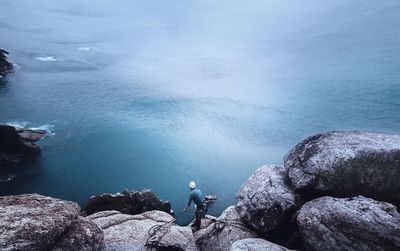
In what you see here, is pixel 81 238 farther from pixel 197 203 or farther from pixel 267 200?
pixel 267 200

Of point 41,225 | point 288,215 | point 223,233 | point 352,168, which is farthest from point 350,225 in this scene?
point 41,225

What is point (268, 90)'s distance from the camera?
119500 mm

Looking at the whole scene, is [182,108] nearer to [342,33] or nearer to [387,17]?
[342,33]

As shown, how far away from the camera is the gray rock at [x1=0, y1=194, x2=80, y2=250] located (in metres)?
11.2

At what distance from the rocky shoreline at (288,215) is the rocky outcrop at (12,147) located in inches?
1562

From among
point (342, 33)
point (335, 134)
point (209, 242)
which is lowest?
point (209, 242)

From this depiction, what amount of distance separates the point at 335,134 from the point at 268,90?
10534cm

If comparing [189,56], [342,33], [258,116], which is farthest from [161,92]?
[342,33]

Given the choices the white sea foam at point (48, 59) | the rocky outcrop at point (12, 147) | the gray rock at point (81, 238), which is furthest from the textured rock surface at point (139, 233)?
the white sea foam at point (48, 59)

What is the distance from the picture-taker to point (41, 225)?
12.2m

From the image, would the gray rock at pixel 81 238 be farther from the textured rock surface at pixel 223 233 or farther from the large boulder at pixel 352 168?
the large boulder at pixel 352 168

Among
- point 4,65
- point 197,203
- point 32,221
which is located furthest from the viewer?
point 4,65

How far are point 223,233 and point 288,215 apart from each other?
3.95 metres

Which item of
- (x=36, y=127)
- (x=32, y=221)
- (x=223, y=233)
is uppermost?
(x=32, y=221)
